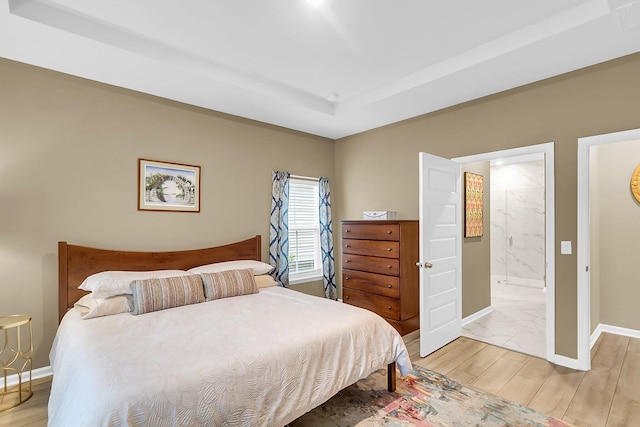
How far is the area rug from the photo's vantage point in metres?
2.05

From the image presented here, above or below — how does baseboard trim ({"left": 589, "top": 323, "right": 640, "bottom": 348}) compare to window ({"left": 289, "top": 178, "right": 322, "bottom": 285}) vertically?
below

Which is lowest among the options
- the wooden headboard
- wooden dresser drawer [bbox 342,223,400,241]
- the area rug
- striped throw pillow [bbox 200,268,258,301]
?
the area rug

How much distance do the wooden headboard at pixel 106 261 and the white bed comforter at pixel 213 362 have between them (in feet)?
0.91

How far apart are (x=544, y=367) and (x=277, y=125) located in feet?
13.0

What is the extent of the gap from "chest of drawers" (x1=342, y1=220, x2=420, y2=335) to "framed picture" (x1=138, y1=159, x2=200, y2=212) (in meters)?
1.92

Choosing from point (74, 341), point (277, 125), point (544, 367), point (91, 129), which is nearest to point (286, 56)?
point (277, 125)

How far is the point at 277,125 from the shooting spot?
167 inches

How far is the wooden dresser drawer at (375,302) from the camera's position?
3408 millimetres

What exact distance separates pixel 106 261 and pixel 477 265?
14.1 feet

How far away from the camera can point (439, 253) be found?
127 inches

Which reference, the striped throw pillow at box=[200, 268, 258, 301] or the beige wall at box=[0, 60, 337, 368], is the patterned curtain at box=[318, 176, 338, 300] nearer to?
the beige wall at box=[0, 60, 337, 368]

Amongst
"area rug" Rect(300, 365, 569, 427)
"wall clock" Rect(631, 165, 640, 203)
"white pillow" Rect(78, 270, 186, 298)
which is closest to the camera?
"area rug" Rect(300, 365, 569, 427)

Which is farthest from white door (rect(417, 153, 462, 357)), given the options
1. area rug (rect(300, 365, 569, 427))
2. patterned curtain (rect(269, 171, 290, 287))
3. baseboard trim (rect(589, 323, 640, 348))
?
patterned curtain (rect(269, 171, 290, 287))

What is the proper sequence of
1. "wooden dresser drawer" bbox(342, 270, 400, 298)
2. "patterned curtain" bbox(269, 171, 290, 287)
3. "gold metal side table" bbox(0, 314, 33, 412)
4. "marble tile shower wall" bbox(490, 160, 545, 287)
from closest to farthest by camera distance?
"gold metal side table" bbox(0, 314, 33, 412)
"wooden dresser drawer" bbox(342, 270, 400, 298)
"patterned curtain" bbox(269, 171, 290, 287)
"marble tile shower wall" bbox(490, 160, 545, 287)
